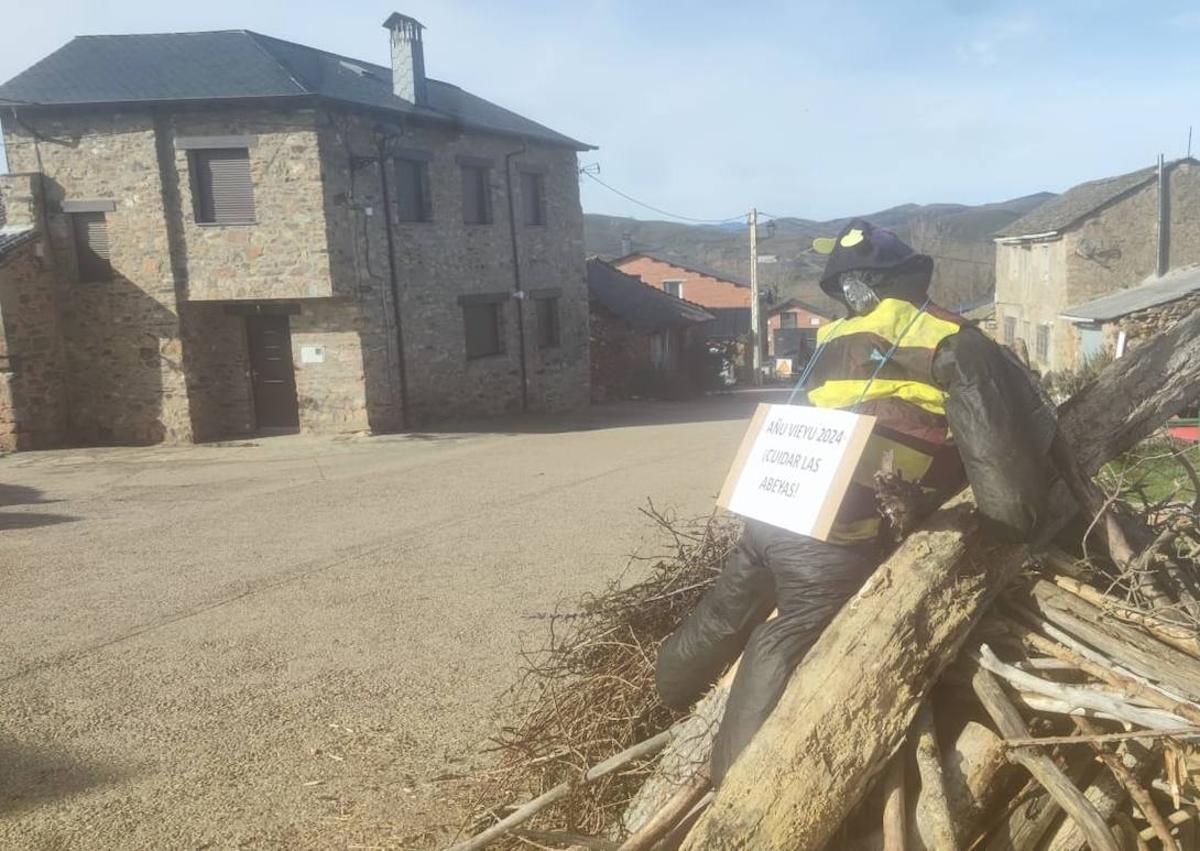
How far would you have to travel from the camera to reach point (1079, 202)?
89.6 ft

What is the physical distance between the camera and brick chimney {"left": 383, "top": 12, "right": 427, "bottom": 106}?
19.2 m

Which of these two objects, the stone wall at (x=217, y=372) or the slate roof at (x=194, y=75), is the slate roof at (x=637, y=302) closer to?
the slate roof at (x=194, y=75)

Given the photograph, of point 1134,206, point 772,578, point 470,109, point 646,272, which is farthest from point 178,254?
point 646,272

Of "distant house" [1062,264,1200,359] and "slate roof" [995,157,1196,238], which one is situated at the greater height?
"slate roof" [995,157,1196,238]

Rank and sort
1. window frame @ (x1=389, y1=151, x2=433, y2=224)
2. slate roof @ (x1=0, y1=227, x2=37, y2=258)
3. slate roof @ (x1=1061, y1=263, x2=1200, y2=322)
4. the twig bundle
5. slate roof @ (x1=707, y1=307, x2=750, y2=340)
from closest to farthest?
the twig bundle → slate roof @ (x1=0, y1=227, x2=37, y2=258) → window frame @ (x1=389, y1=151, x2=433, y2=224) → slate roof @ (x1=1061, y1=263, x2=1200, y2=322) → slate roof @ (x1=707, y1=307, x2=750, y2=340)

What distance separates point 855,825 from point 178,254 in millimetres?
16227

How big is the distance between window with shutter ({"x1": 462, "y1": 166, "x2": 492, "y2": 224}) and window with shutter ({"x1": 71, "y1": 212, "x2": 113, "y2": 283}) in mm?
6662

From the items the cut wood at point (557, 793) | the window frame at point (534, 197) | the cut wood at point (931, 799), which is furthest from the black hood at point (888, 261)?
the window frame at point (534, 197)

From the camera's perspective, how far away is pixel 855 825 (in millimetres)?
2951

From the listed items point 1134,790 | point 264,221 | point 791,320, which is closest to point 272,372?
point 264,221

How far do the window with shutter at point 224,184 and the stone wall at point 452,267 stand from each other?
1398 millimetres

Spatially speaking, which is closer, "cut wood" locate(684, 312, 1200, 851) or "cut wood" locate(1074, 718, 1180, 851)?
"cut wood" locate(1074, 718, 1180, 851)

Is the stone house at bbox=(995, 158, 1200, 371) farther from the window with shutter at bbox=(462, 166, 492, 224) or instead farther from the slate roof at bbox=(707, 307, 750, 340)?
the slate roof at bbox=(707, 307, 750, 340)

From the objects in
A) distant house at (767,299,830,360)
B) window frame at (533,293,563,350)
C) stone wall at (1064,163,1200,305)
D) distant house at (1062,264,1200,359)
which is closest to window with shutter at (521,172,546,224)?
window frame at (533,293,563,350)
